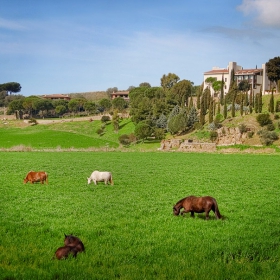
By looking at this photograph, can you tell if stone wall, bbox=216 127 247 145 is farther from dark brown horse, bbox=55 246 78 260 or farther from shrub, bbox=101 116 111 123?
dark brown horse, bbox=55 246 78 260

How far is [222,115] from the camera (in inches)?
3214

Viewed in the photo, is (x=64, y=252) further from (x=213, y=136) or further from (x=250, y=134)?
(x=213, y=136)

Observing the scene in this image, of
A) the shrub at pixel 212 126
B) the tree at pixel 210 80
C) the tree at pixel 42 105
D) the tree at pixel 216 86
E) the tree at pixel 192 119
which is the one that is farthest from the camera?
the tree at pixel 42 105

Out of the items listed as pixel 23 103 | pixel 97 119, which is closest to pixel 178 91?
pixel 97 119

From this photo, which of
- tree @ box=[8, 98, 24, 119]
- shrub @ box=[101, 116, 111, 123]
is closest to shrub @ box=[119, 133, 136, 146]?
shrub @ box=[101, 116, 111, 123]

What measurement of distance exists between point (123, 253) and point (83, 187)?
34.7 ft

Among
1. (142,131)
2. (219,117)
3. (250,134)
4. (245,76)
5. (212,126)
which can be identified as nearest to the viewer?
(250,134)

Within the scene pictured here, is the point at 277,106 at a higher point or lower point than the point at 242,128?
higher

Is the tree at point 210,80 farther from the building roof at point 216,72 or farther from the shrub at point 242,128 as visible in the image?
the shrub at point 242,128

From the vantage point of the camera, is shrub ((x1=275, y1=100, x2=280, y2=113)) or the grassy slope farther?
shrub ((x1=275, y1=100, x2=280, y2=113))

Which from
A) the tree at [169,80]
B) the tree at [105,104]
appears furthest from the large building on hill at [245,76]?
the tree at [105,104]

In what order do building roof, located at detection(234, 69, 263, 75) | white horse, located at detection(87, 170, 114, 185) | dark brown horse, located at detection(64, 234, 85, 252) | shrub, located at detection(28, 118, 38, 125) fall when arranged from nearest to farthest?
dark brown horse, located at detection(64, 234, 85, 252)
white horse, located at detection(87, 170, 114, 185)
building roof, located at detection(234, 69, 263, 75)
shrub, located at detection(28, 118, 38, 125)

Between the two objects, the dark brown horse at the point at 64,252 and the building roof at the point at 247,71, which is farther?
the building roof at the point at 247,71

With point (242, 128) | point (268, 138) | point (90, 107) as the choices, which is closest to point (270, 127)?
point (268, 138)
